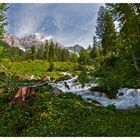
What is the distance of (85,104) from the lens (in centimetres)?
2283

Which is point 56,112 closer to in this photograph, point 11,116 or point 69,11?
A: point 11,116

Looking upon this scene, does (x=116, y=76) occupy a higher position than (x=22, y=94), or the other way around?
(x=116, y=76)

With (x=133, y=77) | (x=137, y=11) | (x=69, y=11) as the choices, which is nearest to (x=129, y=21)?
(x=137, y=11)

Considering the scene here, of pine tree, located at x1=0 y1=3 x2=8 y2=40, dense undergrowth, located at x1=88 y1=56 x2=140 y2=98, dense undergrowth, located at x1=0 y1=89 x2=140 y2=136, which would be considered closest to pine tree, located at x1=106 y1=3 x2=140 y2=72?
dense undergrowth, located at x1=88 y1=56 x2=140 y2=98

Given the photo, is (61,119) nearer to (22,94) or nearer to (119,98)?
(22,94)

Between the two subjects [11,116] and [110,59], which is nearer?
[11,116]

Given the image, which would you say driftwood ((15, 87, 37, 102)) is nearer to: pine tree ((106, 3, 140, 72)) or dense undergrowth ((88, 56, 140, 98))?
dense undergrowth ((88, 56, 140, 98))

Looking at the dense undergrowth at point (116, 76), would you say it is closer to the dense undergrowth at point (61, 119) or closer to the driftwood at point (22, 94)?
the dense undergrowth at point (61, 119)

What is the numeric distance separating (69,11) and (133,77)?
13736 mm

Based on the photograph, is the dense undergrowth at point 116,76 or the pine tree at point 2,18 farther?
the pine tree at point 2,18

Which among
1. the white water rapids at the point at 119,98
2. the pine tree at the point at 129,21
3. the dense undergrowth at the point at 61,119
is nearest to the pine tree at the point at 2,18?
the pine tree at the point at 129,21

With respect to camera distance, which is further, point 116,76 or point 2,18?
point 2,18

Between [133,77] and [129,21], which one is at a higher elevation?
[129,21]

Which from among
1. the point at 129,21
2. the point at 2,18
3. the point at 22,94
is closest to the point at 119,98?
the point at 22,94
